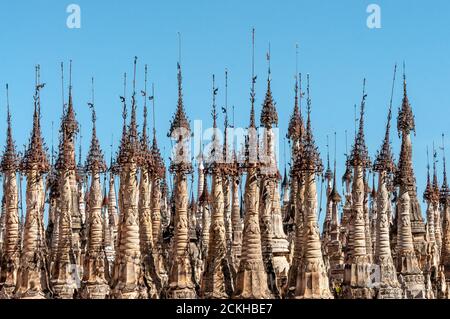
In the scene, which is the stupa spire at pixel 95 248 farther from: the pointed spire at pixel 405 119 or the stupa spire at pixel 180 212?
the pointed spire at pixel 405 119

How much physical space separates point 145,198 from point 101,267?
5.04 metres

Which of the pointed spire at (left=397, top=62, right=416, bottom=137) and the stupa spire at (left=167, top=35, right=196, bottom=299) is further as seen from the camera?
the pointed spire at (left=397, top=62, right=416, bottom=137)

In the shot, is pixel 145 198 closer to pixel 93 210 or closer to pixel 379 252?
pixel 93 210

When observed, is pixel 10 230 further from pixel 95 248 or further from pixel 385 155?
pixel 385 155

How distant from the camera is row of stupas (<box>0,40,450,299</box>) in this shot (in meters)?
40.9

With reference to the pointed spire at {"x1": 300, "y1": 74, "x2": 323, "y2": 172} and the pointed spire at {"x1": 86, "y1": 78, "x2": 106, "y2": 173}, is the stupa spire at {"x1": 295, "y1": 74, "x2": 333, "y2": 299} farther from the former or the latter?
the pointed spire at {"x1": 86, "y1": 78, "x2": 106, "y2": 173}

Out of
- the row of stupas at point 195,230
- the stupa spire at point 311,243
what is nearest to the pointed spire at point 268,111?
the row of stupas at point 195,230

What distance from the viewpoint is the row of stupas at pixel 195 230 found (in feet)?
134

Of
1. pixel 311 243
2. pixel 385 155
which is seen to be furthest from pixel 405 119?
pixel 311 243

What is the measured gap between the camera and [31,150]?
141 feet

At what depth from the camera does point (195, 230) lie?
59.0m

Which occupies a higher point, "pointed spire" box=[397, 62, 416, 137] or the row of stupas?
"pointed spire" box=[397, 62, 416, 137]

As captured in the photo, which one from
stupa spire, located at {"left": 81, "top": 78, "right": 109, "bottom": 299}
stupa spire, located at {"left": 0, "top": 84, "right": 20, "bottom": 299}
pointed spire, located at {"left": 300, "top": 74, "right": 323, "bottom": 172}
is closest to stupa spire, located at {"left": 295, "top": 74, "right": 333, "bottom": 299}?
pointed spire, located at {"left": 300, "top": 74, "right": 323, "bottom": 172}
